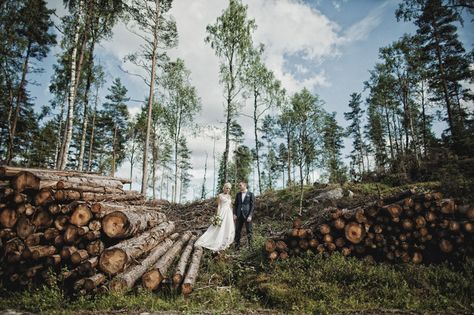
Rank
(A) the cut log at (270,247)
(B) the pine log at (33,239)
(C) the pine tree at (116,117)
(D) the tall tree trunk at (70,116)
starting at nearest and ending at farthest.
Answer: (B) the pine log at (33,239), (A) the cut log at (270,247), (D) the tall tree trunk at (70,116), (C) the pine tree at (116,117)

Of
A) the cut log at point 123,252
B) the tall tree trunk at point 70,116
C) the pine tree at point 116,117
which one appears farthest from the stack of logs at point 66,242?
the pine tree at point 116,117

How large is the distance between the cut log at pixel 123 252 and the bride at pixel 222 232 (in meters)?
1.84

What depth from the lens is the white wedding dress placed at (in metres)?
7.47

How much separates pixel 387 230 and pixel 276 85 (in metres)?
19.9

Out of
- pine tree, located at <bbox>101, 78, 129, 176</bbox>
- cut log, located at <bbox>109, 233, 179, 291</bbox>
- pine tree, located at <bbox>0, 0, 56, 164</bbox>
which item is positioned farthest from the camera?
pine tree, located at <bbox>101, 78, 129, 176</bbox>

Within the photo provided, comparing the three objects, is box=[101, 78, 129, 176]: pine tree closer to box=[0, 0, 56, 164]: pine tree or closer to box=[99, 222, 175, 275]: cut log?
box=[0, 0, 56, 164]: pine tree

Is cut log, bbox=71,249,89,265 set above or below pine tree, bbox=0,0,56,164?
below

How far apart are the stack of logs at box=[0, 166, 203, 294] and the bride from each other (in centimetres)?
211

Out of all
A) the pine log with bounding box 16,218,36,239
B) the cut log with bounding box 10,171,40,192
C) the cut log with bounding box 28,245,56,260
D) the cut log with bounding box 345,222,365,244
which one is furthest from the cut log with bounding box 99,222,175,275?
the cut log with bounding box 345,222,365,244

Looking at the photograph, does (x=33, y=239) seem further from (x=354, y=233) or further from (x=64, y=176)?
(x=354, y=233)

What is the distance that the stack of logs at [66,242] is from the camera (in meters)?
4.30

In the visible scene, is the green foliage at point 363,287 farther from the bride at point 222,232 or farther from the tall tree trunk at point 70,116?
the tall tree trunk at point 70,116

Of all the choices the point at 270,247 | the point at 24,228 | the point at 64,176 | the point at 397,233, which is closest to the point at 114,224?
the point at 24,228

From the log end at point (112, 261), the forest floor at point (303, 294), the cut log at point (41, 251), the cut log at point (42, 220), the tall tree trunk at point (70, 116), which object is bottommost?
the forest floor at point (303, 294)
